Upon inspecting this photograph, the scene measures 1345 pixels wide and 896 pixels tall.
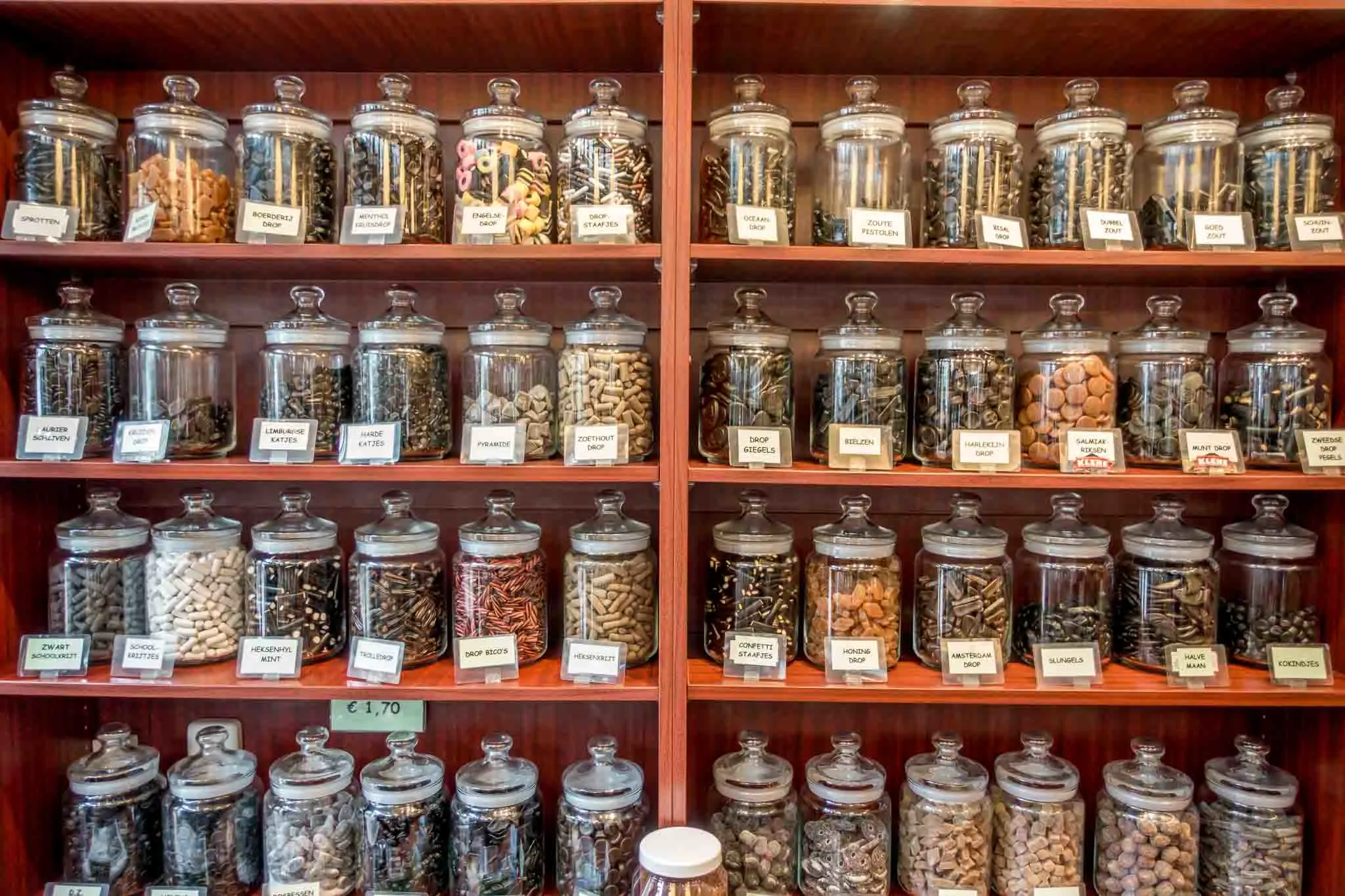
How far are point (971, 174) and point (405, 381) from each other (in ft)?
3.48

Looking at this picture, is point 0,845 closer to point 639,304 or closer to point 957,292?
point 639,304

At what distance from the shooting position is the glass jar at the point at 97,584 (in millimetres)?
1515

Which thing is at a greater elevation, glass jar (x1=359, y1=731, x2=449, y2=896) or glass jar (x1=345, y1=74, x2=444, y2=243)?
glass jar (x1=345, y1=74, x2=444, y2=243)

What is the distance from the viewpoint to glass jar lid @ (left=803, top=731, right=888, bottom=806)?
4.86 feet

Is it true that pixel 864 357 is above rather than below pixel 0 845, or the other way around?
above

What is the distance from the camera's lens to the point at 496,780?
1.49 metres

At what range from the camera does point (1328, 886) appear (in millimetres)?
1547

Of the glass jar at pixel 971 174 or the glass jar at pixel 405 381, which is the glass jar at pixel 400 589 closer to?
the glass jar at pixel 405 381

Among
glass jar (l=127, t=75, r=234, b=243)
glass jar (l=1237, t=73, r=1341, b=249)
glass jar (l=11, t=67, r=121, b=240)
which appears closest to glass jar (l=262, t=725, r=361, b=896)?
glass jar (l=11, t=67, r=121, b=240)

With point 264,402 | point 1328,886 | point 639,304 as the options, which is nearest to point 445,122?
point 639,304

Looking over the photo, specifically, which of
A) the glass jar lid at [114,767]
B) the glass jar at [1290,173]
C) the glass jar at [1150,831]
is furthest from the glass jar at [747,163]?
the glass jar lid at [114,767]

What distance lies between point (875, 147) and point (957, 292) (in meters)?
0.41

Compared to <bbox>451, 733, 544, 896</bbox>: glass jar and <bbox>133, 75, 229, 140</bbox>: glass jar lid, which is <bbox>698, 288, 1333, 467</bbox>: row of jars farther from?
<bbox>133, 75, 229, 140</bbox>: glass jar lid

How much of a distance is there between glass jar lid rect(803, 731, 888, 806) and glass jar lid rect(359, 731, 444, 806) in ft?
2.24
